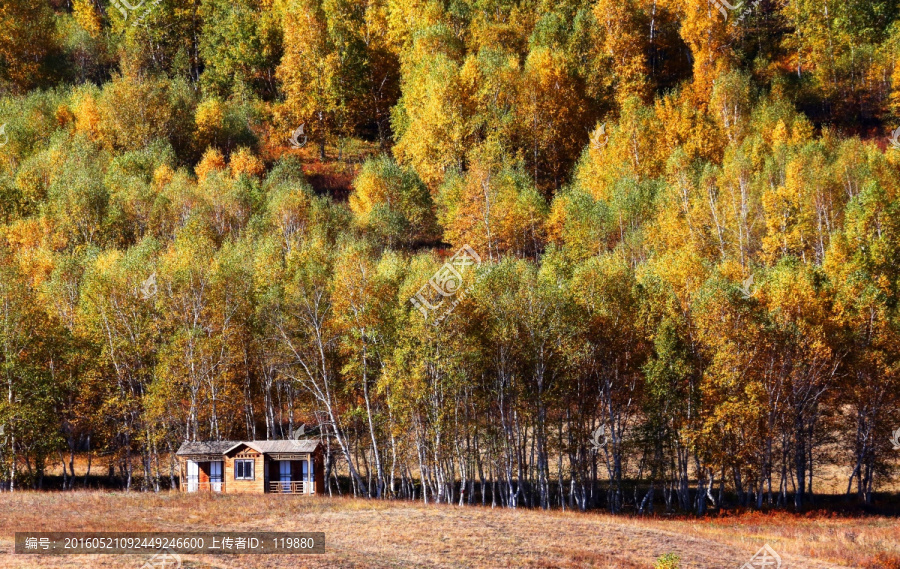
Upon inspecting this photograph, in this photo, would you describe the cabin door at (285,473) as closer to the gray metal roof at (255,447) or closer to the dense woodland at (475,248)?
the gray metal roof at (255,447)

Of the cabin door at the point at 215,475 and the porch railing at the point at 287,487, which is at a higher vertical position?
the cabin door at the point at 215,475

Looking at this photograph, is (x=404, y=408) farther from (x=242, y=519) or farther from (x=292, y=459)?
(x=242, y=519)

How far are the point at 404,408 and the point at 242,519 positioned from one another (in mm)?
15189

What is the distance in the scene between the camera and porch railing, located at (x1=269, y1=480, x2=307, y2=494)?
57.1m

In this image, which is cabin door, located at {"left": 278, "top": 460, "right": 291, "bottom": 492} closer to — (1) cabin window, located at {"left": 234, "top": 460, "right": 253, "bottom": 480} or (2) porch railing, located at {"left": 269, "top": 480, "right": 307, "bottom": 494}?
(2) porch railing, located at {"left": 269, "top": 480, "right": 307, "bottom": 494}

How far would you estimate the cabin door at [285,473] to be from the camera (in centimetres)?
5711

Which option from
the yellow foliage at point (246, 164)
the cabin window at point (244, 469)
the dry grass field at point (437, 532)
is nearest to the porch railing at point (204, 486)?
the cabin window at point (244, 469)

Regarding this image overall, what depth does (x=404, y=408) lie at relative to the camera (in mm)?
55531

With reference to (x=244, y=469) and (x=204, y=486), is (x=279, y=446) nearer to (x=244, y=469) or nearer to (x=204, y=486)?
(x=244, y=469)

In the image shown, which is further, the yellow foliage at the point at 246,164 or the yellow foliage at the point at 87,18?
the yellow foliage at the point at 87,18

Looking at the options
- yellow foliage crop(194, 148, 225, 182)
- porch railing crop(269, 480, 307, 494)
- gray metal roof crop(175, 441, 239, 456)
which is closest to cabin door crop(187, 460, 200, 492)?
gray metal roof crop(175, 441, 239, 456)

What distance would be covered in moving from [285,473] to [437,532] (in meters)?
19.1

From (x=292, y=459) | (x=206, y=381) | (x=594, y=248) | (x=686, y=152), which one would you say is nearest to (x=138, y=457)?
(x=206, y=381)

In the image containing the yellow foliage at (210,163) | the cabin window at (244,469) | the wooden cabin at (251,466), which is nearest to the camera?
the wooden cabin at (251,466)
